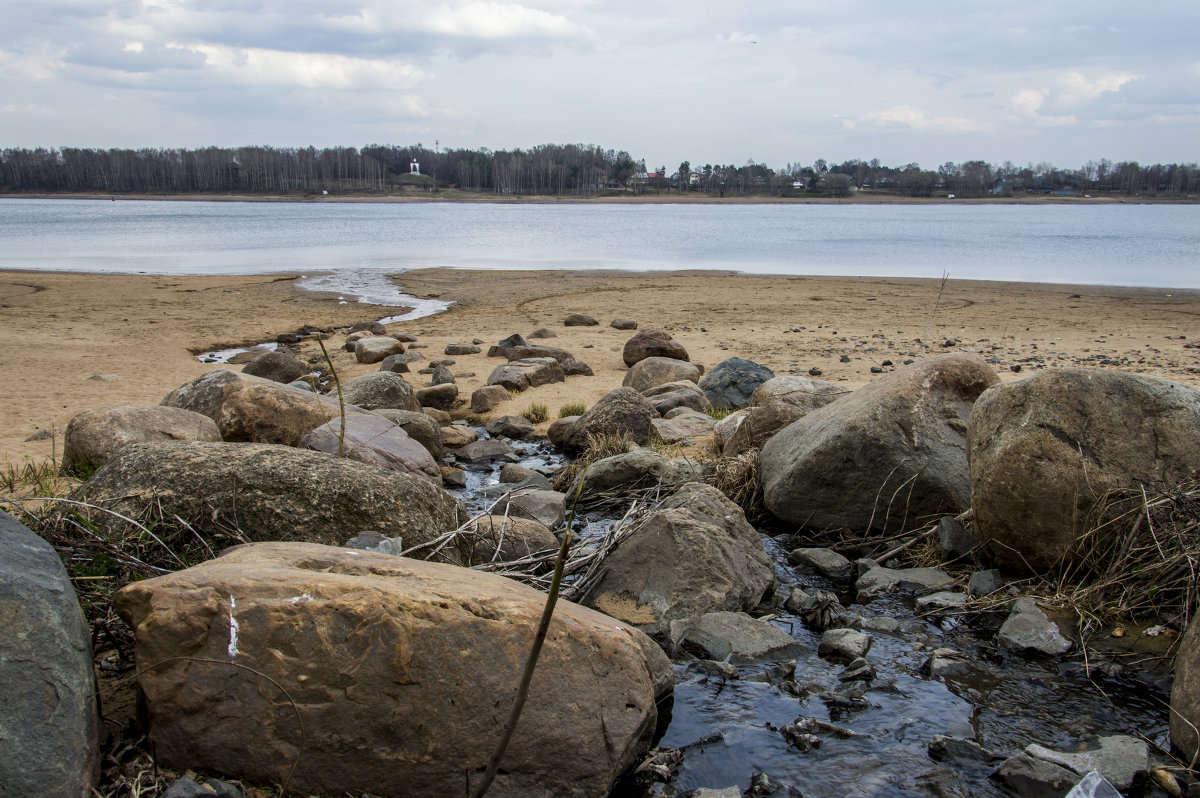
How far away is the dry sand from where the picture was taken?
38.0ft

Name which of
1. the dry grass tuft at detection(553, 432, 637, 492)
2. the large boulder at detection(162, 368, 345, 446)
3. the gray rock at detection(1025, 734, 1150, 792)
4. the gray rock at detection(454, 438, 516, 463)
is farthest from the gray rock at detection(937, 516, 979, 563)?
the large boulder at detection(162, 368, 345, 446)

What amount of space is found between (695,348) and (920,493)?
28.0 feet

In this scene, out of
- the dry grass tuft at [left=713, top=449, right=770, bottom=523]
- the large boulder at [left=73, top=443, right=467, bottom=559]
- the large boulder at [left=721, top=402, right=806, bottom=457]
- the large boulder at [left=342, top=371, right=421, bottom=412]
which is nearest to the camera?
the large boulder at [left=73, top=443, right=467, bottom=559]

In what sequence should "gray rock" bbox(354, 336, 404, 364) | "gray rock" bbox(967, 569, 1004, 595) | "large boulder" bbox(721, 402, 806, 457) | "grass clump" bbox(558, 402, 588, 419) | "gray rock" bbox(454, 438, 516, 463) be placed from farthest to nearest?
"gray rock" bbox(354, 336, 404, 364) → "grass clump" bbox(558, 402, 588, 419) → "gray rock" bbox(454, 438, 516, 463) → "large boulder" bbox(721, 402, 806, 457) → "gray rock" bbox(967, 569, 1004, 595)

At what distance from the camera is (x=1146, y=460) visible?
196 inches

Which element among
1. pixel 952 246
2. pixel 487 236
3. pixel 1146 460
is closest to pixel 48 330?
pixel 1146 460

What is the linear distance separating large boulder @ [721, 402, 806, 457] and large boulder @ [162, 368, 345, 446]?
3.56 m

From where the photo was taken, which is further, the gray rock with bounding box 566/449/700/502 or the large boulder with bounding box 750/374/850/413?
the large boulder with bounding box 750/374/850/413

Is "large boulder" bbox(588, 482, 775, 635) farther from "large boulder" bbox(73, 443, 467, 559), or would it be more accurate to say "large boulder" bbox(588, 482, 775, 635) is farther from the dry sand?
the dry sand

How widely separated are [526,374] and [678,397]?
2696 millimetres

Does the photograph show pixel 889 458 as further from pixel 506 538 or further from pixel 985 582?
pixel 506 538

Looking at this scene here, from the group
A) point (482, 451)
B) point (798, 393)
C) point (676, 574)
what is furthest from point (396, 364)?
point (676, 574)

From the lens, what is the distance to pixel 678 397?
984cm

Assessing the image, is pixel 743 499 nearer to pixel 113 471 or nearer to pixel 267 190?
pixel 113 471
